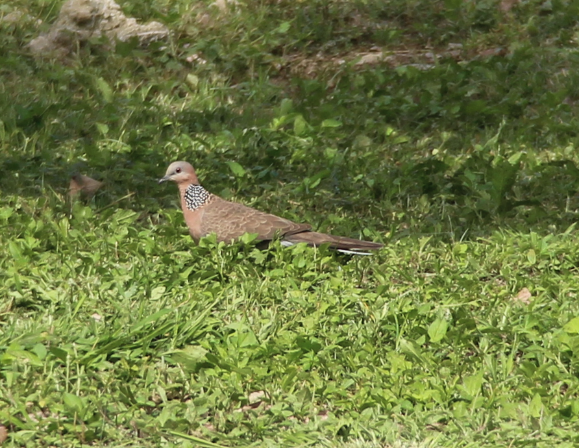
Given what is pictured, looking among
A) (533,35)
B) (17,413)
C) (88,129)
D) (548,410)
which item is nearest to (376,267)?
(548,410)

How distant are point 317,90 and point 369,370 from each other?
16.0 ft

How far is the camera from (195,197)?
6.66 metres

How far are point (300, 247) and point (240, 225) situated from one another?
20.3 inches

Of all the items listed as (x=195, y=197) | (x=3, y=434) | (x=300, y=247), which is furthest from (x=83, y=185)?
(x=3, y=434)

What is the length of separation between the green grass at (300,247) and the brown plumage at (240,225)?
0.12 metres

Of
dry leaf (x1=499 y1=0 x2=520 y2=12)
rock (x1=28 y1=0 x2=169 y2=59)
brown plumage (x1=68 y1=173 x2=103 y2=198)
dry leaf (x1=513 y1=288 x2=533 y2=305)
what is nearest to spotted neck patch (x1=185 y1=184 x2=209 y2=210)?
brown plumage (x1=68 y1=173 x2=103 y2=198)

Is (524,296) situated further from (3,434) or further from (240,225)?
(3,434)

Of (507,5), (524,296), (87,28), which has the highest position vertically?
(87,28)

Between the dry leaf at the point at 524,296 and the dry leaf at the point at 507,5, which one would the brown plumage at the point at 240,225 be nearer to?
the dry leaf at the point at 524,296

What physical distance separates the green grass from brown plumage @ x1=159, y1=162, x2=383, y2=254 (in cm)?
12

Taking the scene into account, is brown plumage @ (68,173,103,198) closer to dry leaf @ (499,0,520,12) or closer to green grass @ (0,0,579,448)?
green grass @ (0,0,579,448)

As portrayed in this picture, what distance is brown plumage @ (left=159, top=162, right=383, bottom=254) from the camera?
6168 mm

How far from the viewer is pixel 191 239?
6.59m

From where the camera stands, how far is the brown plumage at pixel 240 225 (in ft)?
20.2
